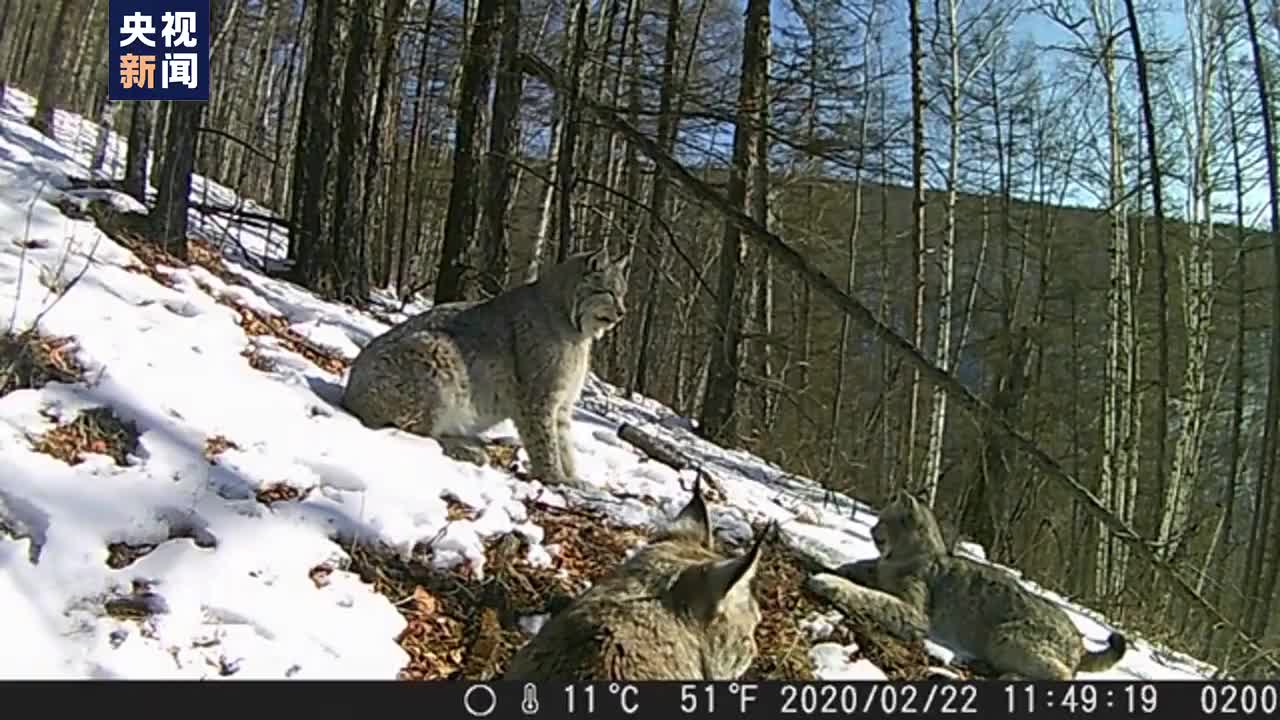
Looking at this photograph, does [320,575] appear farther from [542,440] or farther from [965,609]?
[965,609]

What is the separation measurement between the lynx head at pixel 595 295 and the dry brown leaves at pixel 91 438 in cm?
288

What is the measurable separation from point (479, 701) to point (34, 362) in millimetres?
2769

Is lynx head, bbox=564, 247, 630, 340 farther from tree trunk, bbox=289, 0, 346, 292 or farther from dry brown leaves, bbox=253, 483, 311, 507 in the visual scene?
tree trunk, bbox=289, 0, 346, 292

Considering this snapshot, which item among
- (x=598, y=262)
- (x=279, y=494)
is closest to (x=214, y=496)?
(x=279, y=494)

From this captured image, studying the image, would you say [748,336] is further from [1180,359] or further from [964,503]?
[1180,359]

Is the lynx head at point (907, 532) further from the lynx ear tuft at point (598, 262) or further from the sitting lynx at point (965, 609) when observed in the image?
the lynx ear tuft at point (598, 262)

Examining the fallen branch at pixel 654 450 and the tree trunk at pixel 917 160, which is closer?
the fallen branch at pixel 654 450

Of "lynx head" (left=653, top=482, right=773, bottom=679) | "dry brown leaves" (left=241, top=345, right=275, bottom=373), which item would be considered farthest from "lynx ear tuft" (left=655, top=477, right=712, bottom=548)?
"dry brown leaves" (left=241, top=345, right=275, bottom=373)

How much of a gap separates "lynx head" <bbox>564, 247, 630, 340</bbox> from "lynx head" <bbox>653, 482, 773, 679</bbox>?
2.84m

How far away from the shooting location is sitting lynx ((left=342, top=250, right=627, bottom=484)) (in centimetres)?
593

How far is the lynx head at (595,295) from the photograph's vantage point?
21.4 ft

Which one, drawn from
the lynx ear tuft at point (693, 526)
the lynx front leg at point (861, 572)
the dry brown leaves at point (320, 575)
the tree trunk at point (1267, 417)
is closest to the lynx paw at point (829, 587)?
the lynx front leg at point (861, 572)

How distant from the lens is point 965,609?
6.08 meters

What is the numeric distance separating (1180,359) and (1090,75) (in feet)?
26.4
